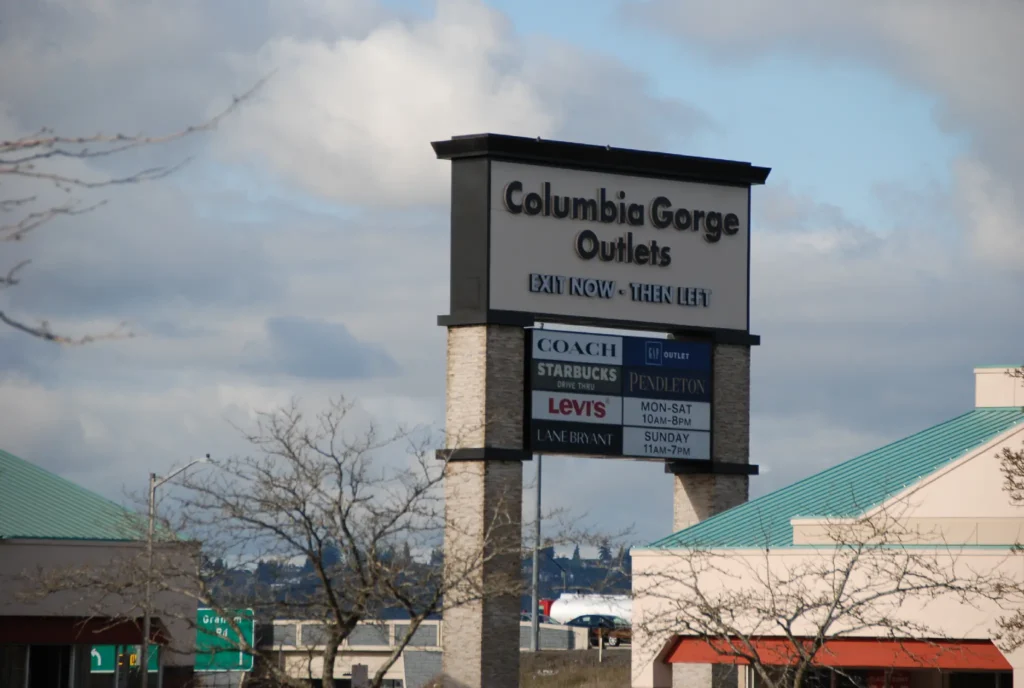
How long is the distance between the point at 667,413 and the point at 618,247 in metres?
4.10

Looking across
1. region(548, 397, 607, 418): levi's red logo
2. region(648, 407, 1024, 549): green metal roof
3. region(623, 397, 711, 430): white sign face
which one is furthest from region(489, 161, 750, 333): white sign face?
region(648, 407, 1024, 549): green metal roof

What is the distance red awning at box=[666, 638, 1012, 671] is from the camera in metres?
27.9

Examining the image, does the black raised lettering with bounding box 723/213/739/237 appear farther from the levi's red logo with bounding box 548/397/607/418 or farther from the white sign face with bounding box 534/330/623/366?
the levi's red logo with bounding box 548/397/607/418

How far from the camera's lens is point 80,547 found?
3431 cm

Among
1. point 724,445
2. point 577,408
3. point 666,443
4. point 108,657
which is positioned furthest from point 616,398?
point 108,657

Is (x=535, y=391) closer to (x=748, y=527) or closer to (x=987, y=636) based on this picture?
(x=748, y=527)

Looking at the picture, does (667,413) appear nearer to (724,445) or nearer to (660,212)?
(724,445)

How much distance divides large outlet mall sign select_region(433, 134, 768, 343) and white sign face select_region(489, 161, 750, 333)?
0.9 inches

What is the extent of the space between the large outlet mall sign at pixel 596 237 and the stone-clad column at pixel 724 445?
2.72 ft

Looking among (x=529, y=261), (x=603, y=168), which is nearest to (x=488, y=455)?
Answer: (x=529, y=261)

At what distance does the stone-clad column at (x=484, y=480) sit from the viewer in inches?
1366

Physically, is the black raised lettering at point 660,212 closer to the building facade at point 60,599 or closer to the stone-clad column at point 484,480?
the stone-clad column at point 484,480

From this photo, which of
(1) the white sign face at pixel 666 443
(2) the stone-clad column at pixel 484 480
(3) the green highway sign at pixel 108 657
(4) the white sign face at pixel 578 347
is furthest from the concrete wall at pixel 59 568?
(1) the white sign face at pixel 666 443

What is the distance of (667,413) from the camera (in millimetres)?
37156
